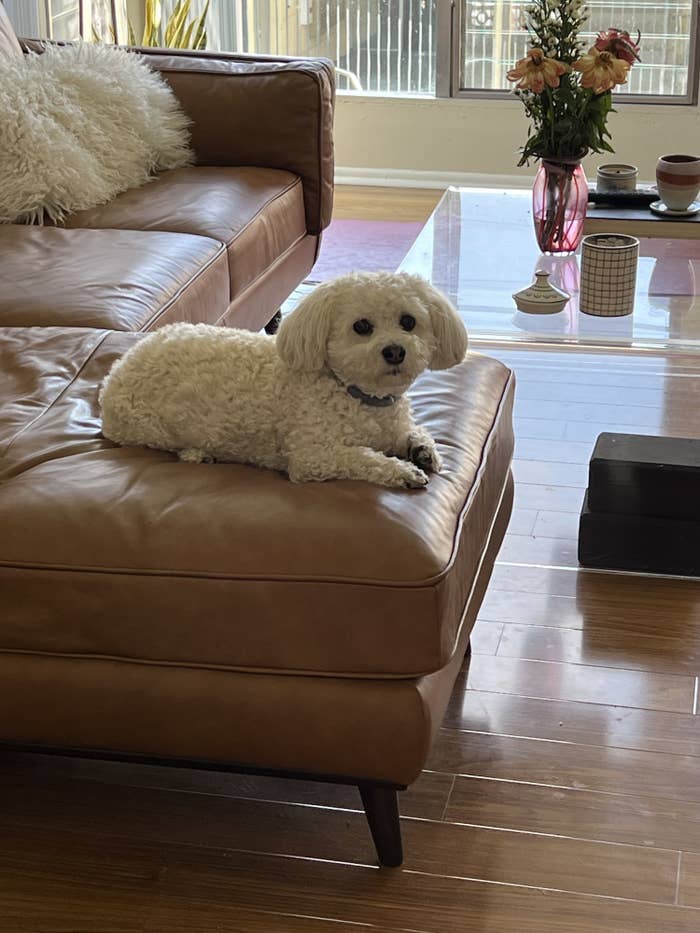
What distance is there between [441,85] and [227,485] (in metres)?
4.04

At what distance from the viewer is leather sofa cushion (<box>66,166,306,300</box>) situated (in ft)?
9.04

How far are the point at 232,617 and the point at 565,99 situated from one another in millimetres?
1871

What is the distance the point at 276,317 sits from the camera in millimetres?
3465

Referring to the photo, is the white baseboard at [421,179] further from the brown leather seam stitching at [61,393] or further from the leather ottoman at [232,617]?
the leather ottoman at [232,617]

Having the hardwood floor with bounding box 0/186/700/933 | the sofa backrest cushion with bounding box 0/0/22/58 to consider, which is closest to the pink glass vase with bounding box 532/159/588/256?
the hardwood floor with bounding box 0/186/700/933

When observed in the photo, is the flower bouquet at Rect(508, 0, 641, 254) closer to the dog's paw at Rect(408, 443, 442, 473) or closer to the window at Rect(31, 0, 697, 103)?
the dog's paw at Rect(408, 443, 442, 473)

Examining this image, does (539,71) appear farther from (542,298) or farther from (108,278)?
(108,278)

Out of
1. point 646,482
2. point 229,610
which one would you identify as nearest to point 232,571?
point 229,610

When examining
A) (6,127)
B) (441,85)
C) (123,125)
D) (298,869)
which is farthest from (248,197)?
(441,85)

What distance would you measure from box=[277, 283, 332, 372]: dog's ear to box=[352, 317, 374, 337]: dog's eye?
0.03 m

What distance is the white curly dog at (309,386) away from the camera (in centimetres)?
155

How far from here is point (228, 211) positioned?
2.85 metres

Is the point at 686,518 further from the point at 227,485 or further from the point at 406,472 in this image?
the point at 227,485

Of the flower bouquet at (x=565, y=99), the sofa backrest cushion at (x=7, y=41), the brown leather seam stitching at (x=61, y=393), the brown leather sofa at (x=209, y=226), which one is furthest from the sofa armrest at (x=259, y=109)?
the brown leather seam stitching at (x=61, y=393)
